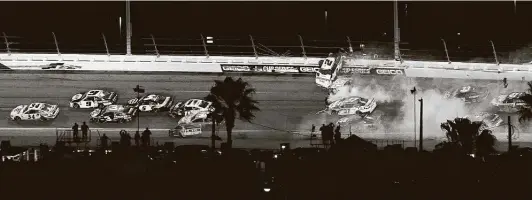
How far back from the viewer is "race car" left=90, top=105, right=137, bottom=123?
47.9m

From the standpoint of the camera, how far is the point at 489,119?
167 ft

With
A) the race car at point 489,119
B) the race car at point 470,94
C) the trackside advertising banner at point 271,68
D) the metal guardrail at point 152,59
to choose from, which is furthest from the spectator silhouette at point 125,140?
the race car at point 489,119

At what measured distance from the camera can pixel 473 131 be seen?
131 ft

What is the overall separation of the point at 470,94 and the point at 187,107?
16.7 m

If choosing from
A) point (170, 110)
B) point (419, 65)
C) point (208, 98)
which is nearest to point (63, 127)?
point (170, 110)

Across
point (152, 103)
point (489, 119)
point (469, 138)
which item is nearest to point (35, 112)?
point (152, 103)

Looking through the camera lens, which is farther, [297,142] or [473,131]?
[297,142]

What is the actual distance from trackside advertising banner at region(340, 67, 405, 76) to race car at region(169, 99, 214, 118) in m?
8.43

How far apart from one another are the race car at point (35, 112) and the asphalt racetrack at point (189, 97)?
1.02 feet

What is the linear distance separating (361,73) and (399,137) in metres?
4.81

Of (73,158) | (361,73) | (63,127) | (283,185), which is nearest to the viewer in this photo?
(283,185)

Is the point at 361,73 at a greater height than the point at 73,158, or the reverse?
the point at 361,73

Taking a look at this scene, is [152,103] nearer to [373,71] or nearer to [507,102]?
[373,71]

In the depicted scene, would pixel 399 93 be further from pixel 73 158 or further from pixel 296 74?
pixel 73 158
